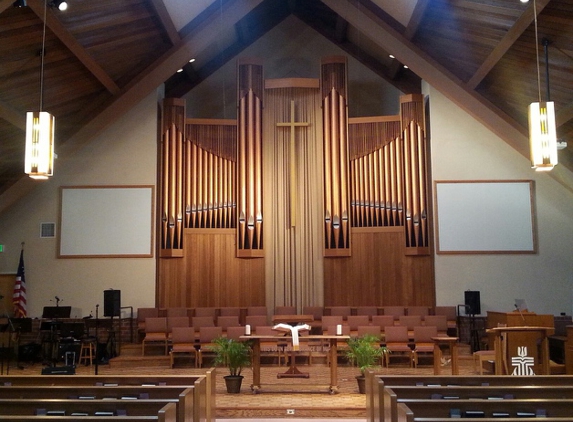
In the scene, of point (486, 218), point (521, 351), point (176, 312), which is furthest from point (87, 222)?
point (521, 351)

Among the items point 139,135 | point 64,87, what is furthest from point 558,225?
point 64,87

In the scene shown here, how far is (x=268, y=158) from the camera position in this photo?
39.9 feet

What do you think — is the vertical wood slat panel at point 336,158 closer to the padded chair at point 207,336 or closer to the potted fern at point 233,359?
the padded chair at point 207,336

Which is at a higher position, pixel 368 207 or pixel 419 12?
pixel 419 12

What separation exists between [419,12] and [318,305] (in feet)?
17.3

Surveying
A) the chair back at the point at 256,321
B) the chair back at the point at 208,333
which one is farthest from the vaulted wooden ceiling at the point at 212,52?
the chair back at the point at 256,321

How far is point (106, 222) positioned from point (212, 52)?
3.94m

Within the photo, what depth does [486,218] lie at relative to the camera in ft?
38.5

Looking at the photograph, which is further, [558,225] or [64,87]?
[558,225]

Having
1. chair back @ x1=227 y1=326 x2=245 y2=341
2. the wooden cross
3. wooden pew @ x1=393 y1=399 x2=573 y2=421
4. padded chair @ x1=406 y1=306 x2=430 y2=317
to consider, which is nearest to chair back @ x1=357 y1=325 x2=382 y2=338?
padded chair @ x1=406 y1=306 x2=430 y2=317

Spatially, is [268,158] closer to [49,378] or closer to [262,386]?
[262,386]

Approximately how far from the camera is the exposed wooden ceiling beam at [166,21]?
9.80 m

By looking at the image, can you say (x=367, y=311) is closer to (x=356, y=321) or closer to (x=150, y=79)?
(x=356, y=321)

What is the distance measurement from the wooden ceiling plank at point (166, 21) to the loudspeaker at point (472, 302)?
6559 millimetres
